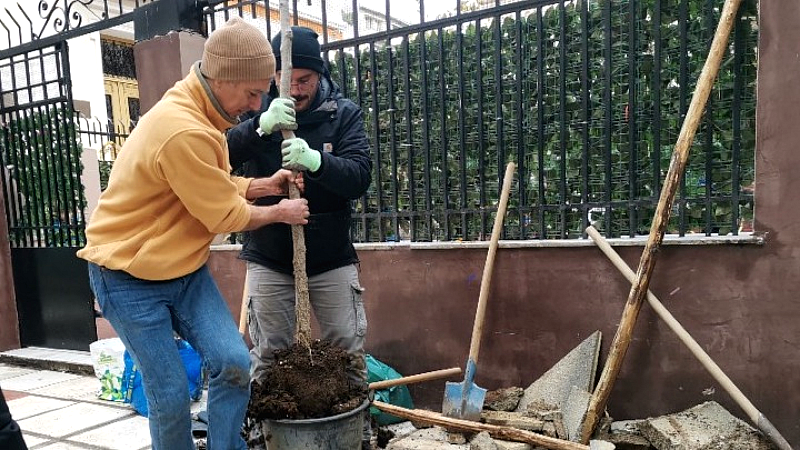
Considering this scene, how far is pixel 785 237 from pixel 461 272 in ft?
5.85

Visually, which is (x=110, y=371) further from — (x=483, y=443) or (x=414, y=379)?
(x=483, y=443)

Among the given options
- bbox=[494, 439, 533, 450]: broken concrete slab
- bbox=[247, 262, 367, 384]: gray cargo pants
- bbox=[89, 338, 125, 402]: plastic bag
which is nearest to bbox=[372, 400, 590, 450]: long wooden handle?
bbox=[494, 439, 533, 450]: broken concrete slab

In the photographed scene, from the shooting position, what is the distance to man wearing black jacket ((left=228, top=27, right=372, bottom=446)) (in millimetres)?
2820

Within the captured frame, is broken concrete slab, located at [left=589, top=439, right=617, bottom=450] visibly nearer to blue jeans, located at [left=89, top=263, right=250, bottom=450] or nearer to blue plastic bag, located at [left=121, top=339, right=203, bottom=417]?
blue jeans, located at [left=89, top=263, right=250, bottom=450]

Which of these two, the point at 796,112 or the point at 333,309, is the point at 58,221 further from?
the point at 796,112

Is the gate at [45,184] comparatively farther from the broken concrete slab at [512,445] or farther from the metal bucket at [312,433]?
the broken concrete slab at [512,445]

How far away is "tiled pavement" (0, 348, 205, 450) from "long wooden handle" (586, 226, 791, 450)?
9.71 ft

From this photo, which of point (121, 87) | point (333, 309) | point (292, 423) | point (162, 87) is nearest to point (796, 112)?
point (333, 309)

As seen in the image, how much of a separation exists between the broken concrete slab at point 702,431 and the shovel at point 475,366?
90 cm

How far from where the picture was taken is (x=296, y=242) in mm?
2631

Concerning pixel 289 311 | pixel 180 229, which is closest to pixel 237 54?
pixel 180 229

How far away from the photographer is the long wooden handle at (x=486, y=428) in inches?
113

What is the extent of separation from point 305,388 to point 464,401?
119 centimetres

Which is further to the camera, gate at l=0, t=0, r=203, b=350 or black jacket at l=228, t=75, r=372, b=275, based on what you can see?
gate at l=0, t=0, r=203, b=350
